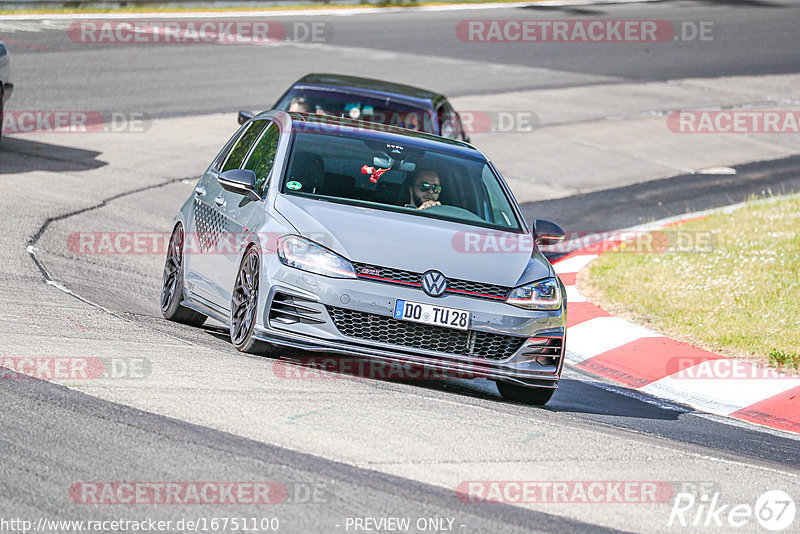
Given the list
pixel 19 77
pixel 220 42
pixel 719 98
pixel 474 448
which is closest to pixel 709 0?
pixel 719 98

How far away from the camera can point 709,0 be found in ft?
131

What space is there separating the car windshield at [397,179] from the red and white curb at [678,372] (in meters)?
1.79

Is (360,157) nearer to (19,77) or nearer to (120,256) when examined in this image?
(120,256)

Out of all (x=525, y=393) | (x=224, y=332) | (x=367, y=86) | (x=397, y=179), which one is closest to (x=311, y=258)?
(x=397, y=179)

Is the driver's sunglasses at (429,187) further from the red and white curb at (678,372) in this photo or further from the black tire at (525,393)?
the red and white curb at (678,372)

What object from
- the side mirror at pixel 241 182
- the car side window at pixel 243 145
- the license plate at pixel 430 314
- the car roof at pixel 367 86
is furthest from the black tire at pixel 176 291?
the car roof at pixel 367 86

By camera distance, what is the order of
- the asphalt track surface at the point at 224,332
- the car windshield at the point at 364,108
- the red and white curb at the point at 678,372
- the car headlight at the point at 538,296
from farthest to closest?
the car windshield at the point at 364,108 < the red and white curb at the point at 678,372 < the car headlight at the point at 538,296 < the asphalt track surface at the point at 224,332

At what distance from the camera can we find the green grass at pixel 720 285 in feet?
33.1

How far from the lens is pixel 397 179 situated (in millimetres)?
8297

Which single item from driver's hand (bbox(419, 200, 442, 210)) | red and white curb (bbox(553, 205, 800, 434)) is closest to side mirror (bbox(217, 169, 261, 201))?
driver's hand (bbox(419, 200, 442, 210))

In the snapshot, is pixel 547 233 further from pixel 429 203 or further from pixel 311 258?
pixel 311 258

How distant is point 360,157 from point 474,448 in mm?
2993

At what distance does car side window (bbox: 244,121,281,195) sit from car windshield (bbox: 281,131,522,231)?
0.56 feet

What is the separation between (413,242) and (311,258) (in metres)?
0.63
